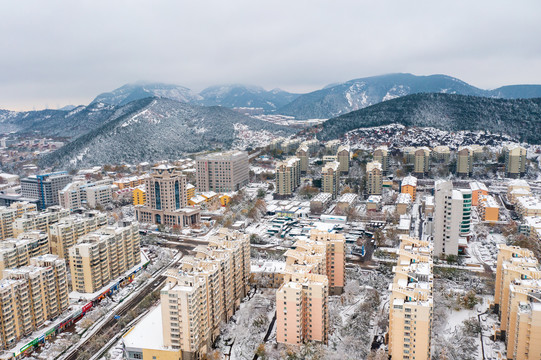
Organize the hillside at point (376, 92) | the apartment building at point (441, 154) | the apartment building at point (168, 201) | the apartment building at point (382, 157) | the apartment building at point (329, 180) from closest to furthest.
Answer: the apartment building at point (168, 201), the apartment building at point (329, 180), the apartment building at point (382, 157), the apartment building at point (441, 154), the hillside at point (376, 92)

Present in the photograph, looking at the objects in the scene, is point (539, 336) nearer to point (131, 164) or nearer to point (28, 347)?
point (28, 347)

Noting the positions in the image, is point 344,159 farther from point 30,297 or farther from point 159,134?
point 30,297

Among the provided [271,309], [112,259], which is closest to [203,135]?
[112,259]

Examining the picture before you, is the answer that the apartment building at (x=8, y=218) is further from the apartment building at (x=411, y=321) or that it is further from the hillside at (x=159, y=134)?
the hillside at (x=159, y=134)

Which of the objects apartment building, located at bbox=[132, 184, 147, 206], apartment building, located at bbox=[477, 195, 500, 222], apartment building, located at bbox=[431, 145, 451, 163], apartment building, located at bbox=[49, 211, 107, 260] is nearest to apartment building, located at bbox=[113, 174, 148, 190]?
apartment building, located at bbox=[132, 184, 147, 206]

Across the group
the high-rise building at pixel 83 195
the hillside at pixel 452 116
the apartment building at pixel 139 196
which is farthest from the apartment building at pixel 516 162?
the high-rise building at pixel 83 195

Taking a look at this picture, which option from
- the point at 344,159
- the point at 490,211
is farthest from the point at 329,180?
the point at 490,211

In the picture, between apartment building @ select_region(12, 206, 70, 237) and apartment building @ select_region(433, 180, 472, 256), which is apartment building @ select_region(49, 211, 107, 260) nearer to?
apartment building @ select_region(12, 206, 70, 237)
